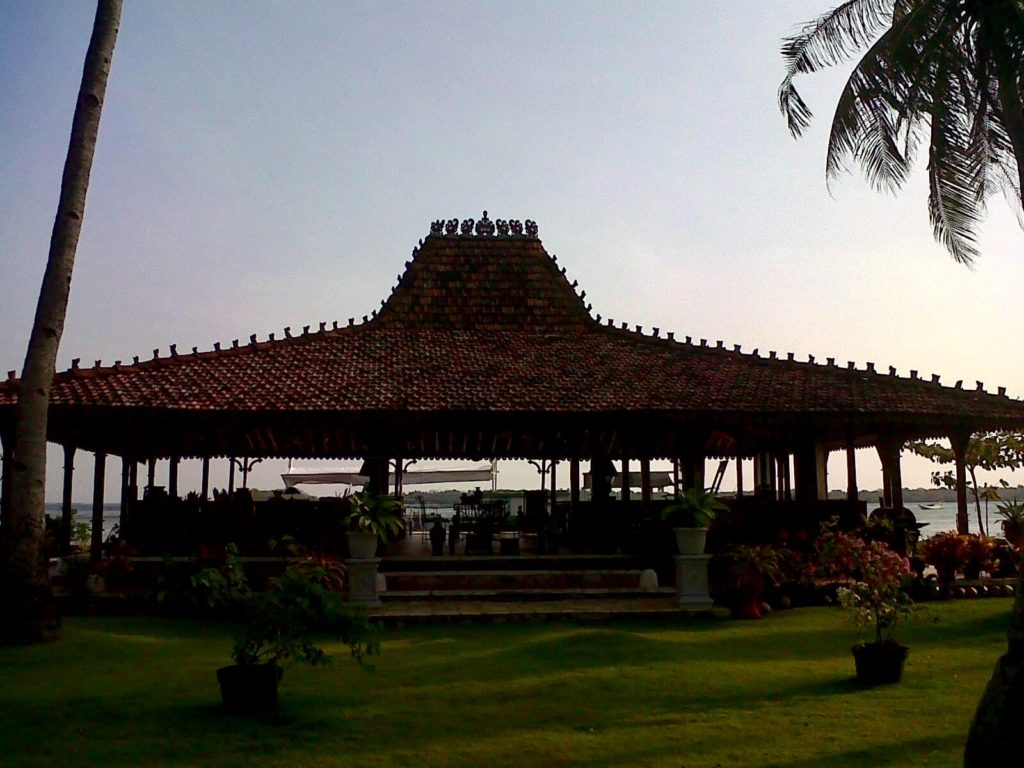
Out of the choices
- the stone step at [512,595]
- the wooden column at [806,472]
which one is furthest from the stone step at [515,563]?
the wooden column at [806,472]

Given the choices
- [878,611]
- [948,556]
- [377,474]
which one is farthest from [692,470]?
[878,611]

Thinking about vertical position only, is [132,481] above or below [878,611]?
above

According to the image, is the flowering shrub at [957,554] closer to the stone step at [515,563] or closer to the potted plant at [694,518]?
the potted plant at [694,518]

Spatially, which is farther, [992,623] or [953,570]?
[953,570]

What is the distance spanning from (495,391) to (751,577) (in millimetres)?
5143

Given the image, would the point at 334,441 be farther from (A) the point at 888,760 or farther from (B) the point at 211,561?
(A) the point at 888,760

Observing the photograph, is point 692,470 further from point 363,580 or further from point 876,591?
point 876,591

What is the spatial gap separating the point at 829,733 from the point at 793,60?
842cm

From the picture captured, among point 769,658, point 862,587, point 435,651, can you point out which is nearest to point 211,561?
point 435,651

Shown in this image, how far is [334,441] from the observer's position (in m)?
22.9

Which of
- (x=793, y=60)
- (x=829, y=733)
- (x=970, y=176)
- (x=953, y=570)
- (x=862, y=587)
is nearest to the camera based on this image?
(x=829, y=733)

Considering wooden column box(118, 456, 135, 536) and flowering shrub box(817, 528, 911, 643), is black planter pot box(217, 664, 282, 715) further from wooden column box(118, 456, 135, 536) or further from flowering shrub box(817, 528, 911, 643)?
wooden column box(118, 456, 135, 536)

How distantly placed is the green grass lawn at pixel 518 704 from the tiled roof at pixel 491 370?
4.85 metres

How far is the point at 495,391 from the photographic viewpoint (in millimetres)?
16906
